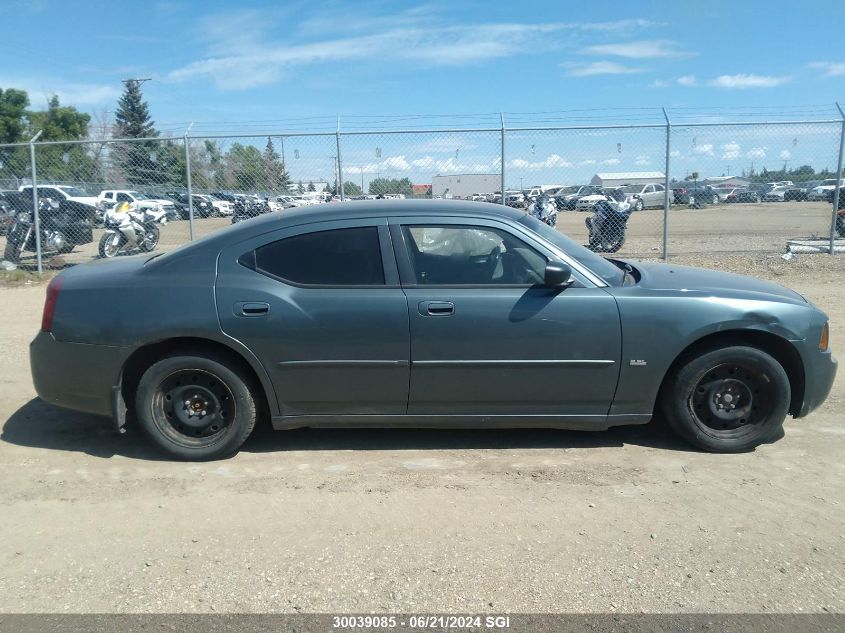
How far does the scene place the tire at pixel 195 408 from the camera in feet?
14.3

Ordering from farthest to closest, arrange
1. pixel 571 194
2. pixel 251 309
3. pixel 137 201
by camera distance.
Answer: pixel 137 201, pixel 571 194, pixel 251 309

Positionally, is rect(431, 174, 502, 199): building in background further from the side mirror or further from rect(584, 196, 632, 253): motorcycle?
the side mirror

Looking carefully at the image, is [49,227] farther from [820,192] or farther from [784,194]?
[820,192]

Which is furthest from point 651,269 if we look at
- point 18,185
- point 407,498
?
point 18,185

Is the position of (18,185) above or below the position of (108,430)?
above

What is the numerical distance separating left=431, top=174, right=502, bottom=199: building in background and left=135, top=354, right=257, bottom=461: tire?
287 inches

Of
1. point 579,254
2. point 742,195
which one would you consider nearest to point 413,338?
point 579,254

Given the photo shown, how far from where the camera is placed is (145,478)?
4273mm

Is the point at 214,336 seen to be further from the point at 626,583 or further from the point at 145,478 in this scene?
the point at 626,583

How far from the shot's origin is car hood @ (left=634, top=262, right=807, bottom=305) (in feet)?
14.2

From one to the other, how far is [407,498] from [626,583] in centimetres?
130

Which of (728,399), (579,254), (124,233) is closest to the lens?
(728,399)

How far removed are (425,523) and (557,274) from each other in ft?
5.32

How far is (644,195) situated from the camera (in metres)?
14.7
